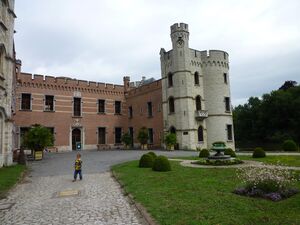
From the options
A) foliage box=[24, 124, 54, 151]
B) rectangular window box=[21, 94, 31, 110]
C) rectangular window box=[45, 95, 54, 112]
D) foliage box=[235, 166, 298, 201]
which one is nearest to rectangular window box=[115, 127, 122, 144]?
rectangular window box=[45, 95, 54, 112]

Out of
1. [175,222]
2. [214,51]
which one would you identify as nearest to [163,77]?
[214,51]

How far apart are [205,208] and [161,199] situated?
4.82ft

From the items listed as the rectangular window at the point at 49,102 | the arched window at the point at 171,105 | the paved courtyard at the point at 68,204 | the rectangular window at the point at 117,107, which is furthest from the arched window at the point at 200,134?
the paved courtyard at the point at 68,204

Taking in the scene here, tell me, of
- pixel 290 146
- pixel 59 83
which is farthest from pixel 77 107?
pixel 290 146

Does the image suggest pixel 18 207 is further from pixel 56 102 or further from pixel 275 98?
pixel 275 98

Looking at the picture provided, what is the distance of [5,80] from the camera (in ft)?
55.7

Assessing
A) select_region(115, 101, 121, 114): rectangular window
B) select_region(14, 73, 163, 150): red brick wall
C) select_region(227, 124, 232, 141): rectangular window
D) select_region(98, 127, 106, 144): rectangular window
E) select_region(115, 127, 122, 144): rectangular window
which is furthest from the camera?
select_region(115, 101, 121, 114): rectangular window

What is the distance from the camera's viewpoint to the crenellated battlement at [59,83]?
1272 inches

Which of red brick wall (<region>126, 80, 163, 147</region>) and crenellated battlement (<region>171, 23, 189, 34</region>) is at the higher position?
crenellated battlement (<region>171, 23, 189, 34</region>)

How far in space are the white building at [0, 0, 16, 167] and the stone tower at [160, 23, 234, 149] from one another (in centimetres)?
1859

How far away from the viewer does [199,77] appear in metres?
33.0

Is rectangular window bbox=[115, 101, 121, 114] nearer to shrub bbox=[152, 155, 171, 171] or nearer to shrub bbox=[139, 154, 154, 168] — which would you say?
shrub bbox=[139, 154, 154, 168]

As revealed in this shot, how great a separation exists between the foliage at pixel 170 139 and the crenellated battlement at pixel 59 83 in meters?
13.2

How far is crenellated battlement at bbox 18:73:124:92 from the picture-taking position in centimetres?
3231
